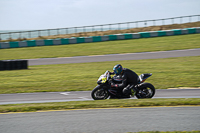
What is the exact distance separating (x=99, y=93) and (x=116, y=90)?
0.64 meters

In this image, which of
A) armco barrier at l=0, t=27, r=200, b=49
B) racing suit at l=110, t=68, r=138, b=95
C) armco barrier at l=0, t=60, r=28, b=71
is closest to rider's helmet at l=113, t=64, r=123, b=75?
racing suit at l=110, t=68, r=138, b=95

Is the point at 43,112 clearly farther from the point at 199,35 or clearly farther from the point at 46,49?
the point at 199,35

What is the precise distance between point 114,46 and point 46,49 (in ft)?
24.9

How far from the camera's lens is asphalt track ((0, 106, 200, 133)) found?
19.7 ft

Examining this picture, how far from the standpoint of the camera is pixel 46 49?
29891 millimetres

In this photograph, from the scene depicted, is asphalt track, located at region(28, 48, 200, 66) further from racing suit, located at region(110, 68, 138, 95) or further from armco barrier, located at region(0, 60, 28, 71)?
racing suit, located at region(110, 68, 138, 95)

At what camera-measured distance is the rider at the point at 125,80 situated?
980 centimetres

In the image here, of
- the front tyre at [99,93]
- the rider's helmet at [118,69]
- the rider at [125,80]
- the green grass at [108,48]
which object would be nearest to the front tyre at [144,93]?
the rider at [125,80]

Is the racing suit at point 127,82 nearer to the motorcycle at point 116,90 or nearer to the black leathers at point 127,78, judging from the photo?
the black leathers at point 127,78

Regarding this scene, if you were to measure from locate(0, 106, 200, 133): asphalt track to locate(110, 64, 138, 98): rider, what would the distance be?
7.46 ft

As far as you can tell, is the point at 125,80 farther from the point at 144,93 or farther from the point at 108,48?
the point at 108,48

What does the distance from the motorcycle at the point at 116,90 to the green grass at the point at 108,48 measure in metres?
15.3

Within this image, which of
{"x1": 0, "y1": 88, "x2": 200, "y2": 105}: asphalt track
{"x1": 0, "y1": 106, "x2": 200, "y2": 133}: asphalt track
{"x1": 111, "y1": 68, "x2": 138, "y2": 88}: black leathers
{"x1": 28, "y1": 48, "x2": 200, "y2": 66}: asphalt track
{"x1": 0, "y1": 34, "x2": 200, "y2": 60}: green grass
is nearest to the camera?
{"x1": 0, "y1": 106, "x2": 200, "y2": 133}: asphalt track

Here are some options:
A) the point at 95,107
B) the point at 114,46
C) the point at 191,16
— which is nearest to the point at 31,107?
the point at 95,107
